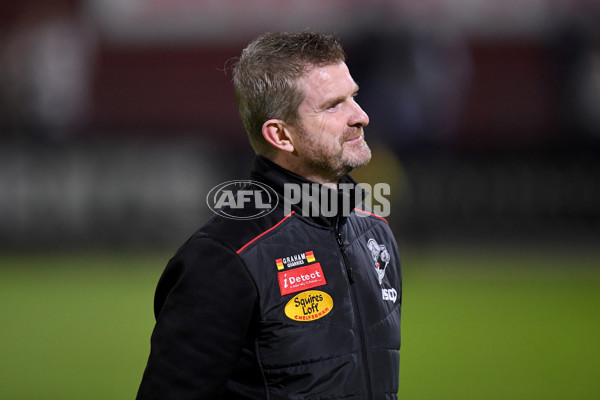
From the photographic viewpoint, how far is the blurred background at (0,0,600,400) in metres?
6.36

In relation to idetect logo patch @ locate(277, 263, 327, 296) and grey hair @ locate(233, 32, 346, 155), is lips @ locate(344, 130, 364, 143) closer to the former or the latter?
grey hair @ locate(233, 32, 346, 155)

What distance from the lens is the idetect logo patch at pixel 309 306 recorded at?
2338 millimetres

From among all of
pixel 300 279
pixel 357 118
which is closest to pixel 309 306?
pixel 300 279

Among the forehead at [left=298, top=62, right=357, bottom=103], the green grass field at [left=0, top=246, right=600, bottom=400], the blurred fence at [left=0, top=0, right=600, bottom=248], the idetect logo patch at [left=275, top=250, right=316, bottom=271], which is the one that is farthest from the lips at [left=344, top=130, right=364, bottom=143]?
the blurred fence at [left=0, top=0, right=600, bottom=248]

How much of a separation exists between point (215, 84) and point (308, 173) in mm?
10938

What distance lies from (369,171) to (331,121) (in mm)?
6270

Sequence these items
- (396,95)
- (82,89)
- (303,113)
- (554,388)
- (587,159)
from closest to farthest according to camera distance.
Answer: (303,113) → (554,388) → (396,95) → (587,159) → (82,89)

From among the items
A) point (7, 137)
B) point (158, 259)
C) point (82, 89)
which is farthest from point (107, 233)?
point (82, 89)

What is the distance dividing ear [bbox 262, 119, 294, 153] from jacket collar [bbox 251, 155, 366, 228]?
6cm

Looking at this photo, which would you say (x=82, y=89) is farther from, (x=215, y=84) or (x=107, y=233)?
(x=107, y=233)

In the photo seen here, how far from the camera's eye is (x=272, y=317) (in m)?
2.30

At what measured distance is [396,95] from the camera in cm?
916

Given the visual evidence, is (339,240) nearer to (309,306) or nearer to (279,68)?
(309,306)

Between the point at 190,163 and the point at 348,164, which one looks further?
the point at 190,163
